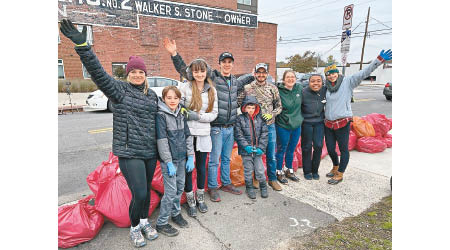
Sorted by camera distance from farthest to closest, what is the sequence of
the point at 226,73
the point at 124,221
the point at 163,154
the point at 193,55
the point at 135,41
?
the point at 193,55
the point at 135,41
the point at 226,73
the point at 124,221
the point at 163,154

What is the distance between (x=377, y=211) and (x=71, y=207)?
3.41 meters

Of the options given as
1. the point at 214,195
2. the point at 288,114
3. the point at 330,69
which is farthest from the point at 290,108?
the point at 214,195

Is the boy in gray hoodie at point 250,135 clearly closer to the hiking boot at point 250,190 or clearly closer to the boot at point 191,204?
the hiking boot at point 250,190

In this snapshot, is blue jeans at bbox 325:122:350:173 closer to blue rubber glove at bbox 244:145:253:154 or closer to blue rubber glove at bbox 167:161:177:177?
blue rubber glove at bbox 244:145:253:154

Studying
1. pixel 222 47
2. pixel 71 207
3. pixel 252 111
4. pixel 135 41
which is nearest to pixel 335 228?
pixel 252 111

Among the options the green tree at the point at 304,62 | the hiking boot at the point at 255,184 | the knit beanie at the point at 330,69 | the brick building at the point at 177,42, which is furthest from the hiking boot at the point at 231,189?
the green tree at the point at 304,62

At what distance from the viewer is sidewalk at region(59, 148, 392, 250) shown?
245 centimetres

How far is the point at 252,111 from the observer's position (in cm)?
327

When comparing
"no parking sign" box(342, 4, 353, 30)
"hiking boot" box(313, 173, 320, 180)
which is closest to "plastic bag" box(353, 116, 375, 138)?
"hiking boot" box(313, 173, 320, 180)

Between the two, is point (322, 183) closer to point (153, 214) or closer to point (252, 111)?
point (252, 111)

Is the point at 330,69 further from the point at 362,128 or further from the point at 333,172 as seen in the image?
the point at 362,128

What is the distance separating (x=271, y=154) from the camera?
11.6ft

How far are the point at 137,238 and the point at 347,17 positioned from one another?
904cm

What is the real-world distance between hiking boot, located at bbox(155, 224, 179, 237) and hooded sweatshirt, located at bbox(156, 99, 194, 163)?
71cm
